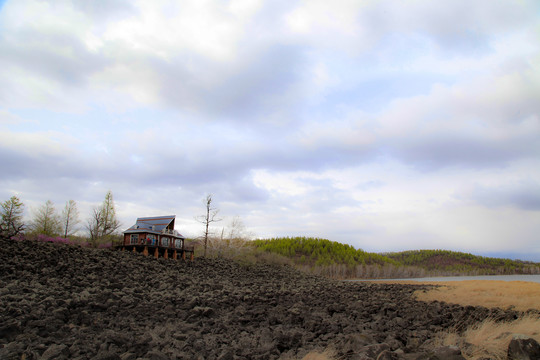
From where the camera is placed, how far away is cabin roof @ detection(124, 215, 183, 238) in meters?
25.4

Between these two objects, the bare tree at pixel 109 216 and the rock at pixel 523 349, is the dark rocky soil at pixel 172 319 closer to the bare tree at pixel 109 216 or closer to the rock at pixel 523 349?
the rock at pixel 523 349

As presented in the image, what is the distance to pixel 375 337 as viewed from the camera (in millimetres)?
8023

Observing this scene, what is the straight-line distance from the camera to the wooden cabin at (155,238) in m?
24.8

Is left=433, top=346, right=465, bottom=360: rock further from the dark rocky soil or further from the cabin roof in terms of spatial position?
the cabin roof

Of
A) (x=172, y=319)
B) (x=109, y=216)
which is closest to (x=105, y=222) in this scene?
(x=109, y=216)

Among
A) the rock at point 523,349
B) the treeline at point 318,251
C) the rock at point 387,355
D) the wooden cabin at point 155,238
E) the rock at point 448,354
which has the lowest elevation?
the treeline at point 318,251

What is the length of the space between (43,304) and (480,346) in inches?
445

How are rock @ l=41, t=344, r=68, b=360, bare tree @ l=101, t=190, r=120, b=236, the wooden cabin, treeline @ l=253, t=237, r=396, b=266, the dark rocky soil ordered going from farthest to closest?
treeline @ l=253, t=237, r=396, b=266 → bare tree @ l=101, t=190, r=120, b=236 → the wooden cabin → the dark rocky soil → rock @ l=41, t=344, r=68, b=360

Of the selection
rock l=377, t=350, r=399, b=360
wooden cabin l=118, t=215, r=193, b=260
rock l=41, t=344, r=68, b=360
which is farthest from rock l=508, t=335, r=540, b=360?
wooden cabin l=118, t=215, r=193, b=260

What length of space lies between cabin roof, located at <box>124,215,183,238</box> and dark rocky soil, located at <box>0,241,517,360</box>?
8.56 m

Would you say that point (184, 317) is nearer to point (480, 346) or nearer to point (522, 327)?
point (480, 346)

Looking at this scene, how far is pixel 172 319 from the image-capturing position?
32.8 feet

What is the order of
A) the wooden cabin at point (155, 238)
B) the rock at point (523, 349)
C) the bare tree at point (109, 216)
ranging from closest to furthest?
the rock at point (523, 349), the wooden cabin at point (155, 238), the bare tree at point (109, 216)

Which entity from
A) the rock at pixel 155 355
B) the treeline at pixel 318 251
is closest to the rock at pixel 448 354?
the rock at pixel 155 355
